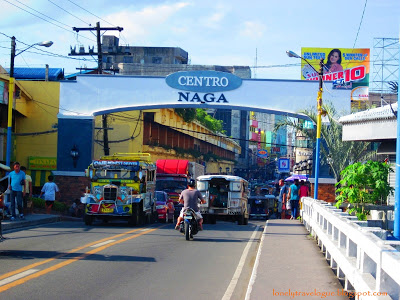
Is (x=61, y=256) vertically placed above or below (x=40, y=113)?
below

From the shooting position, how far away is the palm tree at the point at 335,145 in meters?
31.8

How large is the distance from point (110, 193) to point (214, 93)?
38.0ft

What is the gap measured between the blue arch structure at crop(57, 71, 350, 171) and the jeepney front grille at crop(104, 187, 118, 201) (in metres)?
10.9

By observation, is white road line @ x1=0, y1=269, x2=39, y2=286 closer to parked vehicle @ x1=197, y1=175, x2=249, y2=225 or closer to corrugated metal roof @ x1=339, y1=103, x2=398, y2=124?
corrugated metal roof @ x1=339, y1=103, x2=398, y2=124

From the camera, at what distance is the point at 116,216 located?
23.6 m

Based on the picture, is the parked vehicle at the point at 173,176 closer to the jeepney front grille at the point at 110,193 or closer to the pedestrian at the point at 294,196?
the pedestrian at the point at 294,196

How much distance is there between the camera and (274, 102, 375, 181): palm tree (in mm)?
31750

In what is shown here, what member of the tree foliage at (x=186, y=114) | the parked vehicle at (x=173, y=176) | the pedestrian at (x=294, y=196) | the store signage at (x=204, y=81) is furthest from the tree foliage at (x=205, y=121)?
the pedestrian at (x=294, y=196)

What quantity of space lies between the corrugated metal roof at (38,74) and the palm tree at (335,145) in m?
23.3

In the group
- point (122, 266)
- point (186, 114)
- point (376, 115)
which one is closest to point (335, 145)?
point (376, 115)

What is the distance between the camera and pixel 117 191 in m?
23.7

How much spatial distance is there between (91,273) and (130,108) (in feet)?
78.4

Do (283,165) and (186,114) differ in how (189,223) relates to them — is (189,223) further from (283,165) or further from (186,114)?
(283,165)

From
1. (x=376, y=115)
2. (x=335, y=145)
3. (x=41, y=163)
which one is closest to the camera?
(x=376, y=115)
